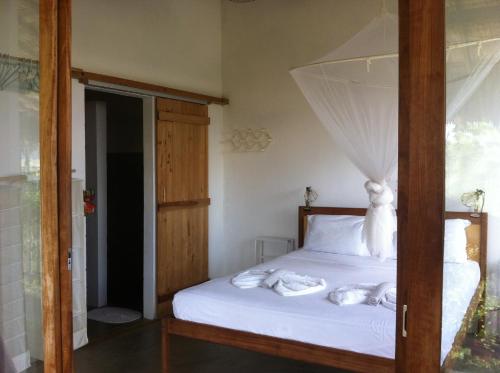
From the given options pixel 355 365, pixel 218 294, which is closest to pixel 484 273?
pixel 355 365

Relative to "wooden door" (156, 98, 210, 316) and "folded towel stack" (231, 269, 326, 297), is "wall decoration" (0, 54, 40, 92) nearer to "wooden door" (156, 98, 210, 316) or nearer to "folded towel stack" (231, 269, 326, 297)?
"folded towel stack" (231, 269, 326, 297)

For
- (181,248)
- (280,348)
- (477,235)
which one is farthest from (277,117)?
(477,235)

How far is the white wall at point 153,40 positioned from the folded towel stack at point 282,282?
2.01 meters

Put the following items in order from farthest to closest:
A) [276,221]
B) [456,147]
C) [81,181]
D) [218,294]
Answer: [276,221] → [81,181] → [218,294] → [456,147]

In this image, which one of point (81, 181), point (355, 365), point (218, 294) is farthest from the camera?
point (81, 181)

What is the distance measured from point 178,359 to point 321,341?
1.37 meters

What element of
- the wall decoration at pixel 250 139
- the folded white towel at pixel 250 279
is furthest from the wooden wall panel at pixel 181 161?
the folded white towel at pixel 250 279

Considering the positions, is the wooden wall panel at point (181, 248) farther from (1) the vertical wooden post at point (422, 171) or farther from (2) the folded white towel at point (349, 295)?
(1) the vertical wooden post at point (422, 171)

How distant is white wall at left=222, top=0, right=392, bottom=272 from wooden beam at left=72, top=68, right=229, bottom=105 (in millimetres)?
375

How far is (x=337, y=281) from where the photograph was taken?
3.63m

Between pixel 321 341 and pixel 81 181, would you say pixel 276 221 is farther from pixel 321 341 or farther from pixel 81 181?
pixel 321 341

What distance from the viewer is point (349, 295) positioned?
10.1 ft

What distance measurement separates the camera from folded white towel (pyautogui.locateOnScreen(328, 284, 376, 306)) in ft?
9.98

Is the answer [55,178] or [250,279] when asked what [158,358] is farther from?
[55,178]
